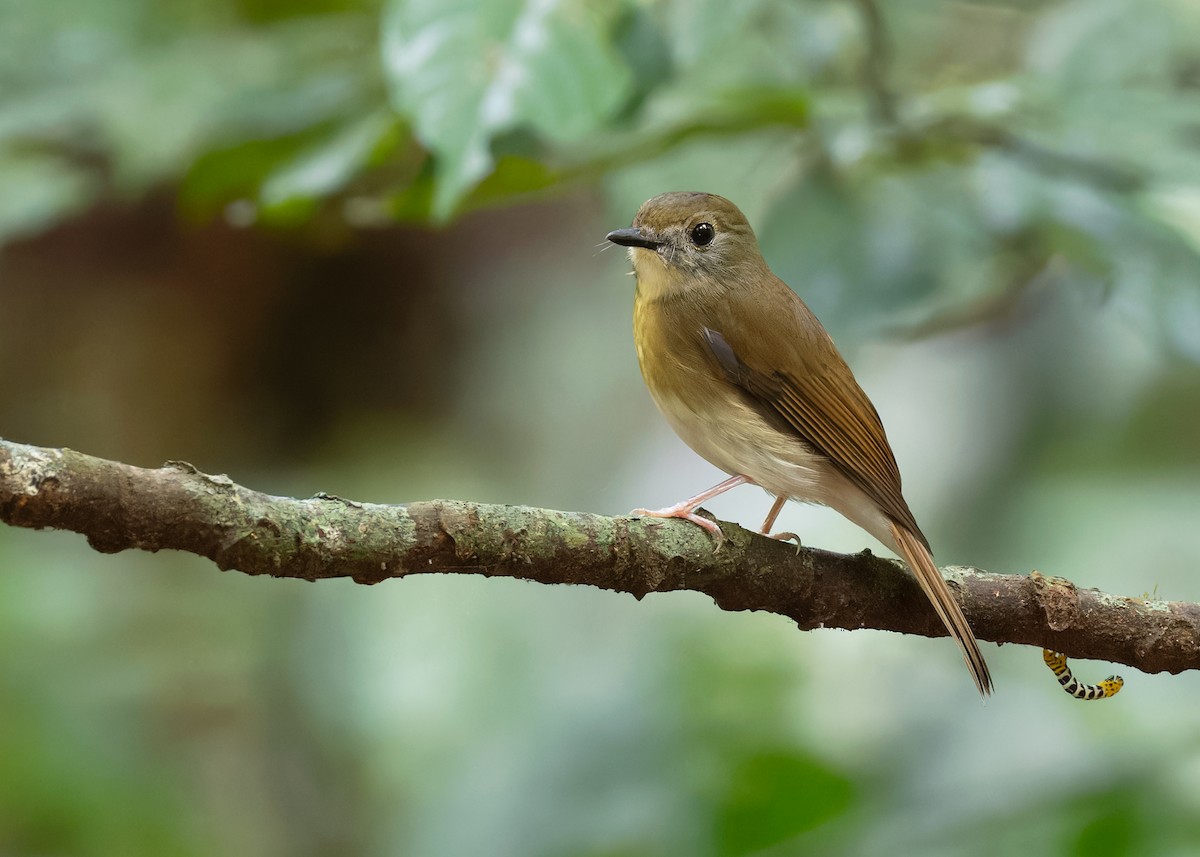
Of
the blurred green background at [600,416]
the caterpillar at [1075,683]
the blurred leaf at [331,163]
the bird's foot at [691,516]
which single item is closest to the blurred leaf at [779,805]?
the blurred green background at [600,416]

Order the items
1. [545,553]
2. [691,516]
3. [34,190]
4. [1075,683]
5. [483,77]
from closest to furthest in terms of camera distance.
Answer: [545,553] → [691,516] → [483,77] → [1075,683] → [34,190]

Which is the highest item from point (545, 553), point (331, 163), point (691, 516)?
point (331, 163)

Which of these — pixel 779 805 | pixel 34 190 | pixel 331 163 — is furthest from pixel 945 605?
pixel 34 190

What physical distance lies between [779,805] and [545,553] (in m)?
1.33

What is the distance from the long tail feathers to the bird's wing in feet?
1.25

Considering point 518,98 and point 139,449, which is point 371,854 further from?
point 518,98

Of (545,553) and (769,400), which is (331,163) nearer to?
(769,400)

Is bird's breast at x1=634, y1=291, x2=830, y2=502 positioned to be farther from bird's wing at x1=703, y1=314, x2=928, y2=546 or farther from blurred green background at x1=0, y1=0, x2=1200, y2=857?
blurred green background at x1=0, y1=0, x2=1200, y2=857

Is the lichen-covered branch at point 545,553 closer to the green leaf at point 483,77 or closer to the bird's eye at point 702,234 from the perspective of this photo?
the green leaf at point 483,77

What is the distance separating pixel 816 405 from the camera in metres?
2.60

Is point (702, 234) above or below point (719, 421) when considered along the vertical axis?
above

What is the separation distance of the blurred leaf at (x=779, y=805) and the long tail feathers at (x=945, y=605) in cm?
69

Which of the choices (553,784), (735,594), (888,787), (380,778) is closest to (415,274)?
(380,778)

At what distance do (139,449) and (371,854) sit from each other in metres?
2.18
